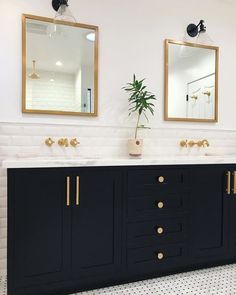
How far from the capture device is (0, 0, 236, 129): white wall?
7.29 feet

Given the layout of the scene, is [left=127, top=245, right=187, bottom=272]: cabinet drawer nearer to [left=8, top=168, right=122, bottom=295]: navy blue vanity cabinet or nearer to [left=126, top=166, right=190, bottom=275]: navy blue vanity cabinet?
[left=126, top=166, right=190, bottom=275]: navy blue vanity cabinet

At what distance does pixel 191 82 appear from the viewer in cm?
277

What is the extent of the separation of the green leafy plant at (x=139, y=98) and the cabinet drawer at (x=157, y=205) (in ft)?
2.44

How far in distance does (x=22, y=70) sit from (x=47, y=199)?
1174 millimetres

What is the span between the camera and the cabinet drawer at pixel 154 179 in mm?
2018

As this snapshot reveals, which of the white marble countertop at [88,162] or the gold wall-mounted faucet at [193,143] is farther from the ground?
the gold wall-mounted faucet at [193,143]

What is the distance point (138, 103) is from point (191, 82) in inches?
29.1

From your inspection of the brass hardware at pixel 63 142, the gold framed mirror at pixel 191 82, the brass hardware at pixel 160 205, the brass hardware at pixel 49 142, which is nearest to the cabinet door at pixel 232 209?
Answer: the brass hardware at pixel 160 205

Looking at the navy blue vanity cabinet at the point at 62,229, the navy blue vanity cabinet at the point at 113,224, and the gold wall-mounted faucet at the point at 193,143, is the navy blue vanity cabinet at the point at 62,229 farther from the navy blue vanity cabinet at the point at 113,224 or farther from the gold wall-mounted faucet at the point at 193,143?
the gold wall-mounted faucet at the point at 193,143

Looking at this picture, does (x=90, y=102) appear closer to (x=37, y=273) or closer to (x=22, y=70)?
(x=22, y=70)

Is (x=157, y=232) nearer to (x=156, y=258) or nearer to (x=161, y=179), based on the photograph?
(x=156, y=258)

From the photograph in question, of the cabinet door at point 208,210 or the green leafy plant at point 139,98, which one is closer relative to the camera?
the cabinet door at point 208,210

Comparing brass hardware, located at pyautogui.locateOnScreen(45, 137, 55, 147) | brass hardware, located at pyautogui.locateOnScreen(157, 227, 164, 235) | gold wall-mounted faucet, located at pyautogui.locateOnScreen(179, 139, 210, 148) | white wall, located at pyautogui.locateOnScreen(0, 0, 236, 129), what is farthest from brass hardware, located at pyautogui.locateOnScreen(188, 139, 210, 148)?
brass hardware, located at pyautogui.locateOnScreen(45, 137, 55, 147)

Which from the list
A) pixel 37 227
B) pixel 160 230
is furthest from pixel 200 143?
pixel 37 227
